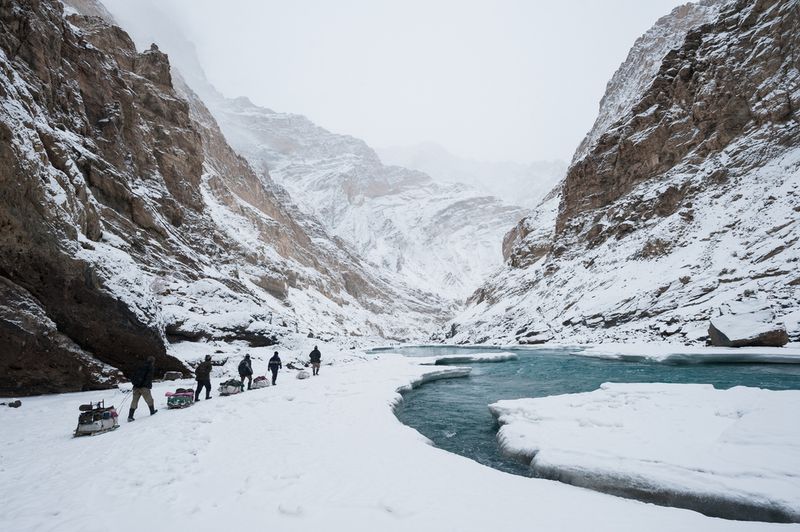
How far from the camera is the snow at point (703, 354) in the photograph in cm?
1970

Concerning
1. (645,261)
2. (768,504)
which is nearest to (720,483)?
(768,504)

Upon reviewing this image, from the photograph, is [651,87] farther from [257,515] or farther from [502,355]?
[257,515]

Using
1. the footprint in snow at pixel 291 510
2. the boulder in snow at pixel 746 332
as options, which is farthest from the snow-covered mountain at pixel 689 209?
the footprint in snow at pixel 291 510

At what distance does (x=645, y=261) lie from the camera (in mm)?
42219

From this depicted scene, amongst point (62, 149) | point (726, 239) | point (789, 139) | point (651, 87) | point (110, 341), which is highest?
point (651, 87)

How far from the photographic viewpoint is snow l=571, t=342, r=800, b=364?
1970 centimetres

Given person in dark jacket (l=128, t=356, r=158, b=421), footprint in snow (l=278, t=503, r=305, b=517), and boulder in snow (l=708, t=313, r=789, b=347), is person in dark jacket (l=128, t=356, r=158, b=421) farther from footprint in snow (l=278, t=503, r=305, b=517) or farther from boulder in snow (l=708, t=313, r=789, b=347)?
boulder in snow (l=708, t=313, r=789, b=347)

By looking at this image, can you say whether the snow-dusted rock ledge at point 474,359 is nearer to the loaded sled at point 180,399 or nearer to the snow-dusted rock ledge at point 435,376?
the snow-dusted rock ledge at point 435,376

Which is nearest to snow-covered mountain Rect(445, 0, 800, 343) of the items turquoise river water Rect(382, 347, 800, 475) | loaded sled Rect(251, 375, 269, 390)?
turquoise river water Rect(382, 347, 800, 475)

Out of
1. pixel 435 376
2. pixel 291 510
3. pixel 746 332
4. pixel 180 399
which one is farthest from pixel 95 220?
pixel 746 332

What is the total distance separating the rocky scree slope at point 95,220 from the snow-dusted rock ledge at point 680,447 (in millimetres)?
15136

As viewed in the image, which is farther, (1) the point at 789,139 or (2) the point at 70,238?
(1) the point at 789,139

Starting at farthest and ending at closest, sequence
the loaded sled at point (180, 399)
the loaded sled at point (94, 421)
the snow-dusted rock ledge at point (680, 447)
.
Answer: the loaded sled at point (180, 399) → the loaded sled at point (94, 421) → the snow-dusted rock ledge at point (680, 447)

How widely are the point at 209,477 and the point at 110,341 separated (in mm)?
12335
